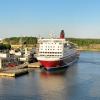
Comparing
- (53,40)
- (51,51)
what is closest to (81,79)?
(51,51)

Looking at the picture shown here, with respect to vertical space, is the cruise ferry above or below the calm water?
above

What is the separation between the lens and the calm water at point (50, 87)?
22.5m

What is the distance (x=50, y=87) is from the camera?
26188mm

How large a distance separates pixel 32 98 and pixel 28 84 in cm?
524

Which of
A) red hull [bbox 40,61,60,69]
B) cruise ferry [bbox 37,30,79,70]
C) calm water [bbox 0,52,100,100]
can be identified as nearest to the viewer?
calm water [bbox 0,52,100,100]

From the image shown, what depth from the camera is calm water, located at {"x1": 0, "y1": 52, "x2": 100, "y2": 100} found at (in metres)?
22.5

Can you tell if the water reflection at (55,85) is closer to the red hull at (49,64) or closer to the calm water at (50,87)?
the calm water at (50,87)

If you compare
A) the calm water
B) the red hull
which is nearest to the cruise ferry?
the red hull

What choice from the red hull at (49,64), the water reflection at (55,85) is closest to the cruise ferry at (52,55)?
the red hull at (49,64)

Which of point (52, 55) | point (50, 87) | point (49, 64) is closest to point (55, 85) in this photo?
point (50, 87)

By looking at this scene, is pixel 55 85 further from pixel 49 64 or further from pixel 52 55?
pixel 52 55

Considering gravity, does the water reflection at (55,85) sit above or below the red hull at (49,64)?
below

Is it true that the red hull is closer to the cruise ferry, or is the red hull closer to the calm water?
the cruise ferry

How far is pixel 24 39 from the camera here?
91312 mm
